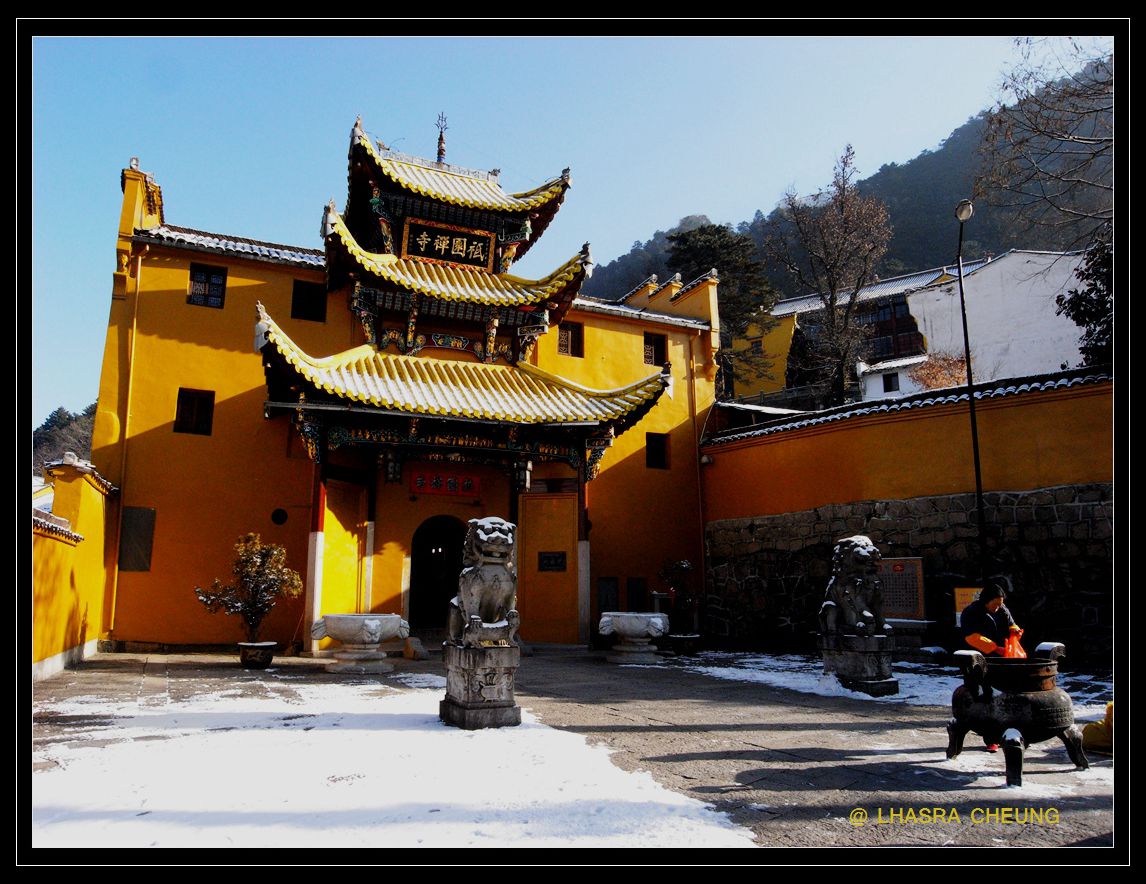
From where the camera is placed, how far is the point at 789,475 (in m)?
15.4

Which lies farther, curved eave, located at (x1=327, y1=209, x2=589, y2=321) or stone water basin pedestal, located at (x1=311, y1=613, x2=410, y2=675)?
curved eave, located at (x1=327, y1=209, x2=589, y2=321)

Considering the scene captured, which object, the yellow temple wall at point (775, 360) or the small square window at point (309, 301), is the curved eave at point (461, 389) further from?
the yellow temple wall at point (775, 360)

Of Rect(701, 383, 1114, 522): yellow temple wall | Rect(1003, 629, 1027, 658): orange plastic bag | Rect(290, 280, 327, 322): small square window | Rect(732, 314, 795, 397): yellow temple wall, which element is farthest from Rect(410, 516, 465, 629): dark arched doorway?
Rect(732, 314, 795, 397): yellow temple wall

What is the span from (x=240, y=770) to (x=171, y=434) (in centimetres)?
1097

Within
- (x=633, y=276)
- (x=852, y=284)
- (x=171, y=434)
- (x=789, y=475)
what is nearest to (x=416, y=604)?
(x=171, y=434)

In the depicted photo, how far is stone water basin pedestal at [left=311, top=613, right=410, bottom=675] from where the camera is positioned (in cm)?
1027

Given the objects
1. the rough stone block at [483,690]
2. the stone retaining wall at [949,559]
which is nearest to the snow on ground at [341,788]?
the rough stone block at [483,690]

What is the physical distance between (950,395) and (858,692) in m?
6.90

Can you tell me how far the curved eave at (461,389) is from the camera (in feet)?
38.5

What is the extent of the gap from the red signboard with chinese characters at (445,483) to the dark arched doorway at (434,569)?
0.95 meters

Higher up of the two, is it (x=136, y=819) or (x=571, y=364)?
(x=571, y=364)

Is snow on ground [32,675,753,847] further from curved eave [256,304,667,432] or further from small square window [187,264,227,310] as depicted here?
small square window [187,264,227,310]

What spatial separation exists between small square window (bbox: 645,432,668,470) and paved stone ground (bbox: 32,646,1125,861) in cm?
849

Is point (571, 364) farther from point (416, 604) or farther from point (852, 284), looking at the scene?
point (852, 284)
